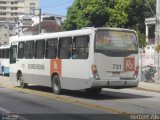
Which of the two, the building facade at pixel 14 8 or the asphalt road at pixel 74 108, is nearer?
the asphalt road at pixel 74 108

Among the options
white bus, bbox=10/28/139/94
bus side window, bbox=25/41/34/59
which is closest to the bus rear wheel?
bus side window, bbox=25/41/34/59

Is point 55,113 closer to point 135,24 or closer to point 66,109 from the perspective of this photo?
point 66,109

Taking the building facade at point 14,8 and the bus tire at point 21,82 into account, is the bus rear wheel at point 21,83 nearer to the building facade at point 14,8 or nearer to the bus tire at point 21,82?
the bus tire at point 21,82

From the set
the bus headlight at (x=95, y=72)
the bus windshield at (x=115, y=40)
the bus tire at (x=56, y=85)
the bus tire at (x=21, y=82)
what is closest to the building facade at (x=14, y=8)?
the bus tire at (x=21, y=82)

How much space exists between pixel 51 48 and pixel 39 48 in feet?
4.79

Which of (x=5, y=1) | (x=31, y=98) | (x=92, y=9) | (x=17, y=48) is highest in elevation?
(x=5, y=1)

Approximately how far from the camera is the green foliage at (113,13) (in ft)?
199

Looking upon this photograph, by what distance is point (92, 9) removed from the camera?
61.1 meters

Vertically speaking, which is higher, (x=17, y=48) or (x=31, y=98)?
(x=17, y=48)

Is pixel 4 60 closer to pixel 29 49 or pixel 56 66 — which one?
pixel 29 49

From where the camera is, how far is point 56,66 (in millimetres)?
22938

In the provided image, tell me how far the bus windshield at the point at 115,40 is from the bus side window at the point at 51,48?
332 centimetres

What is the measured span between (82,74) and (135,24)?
4395 cm

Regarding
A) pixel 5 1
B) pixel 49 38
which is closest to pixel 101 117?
pixel 49 38
